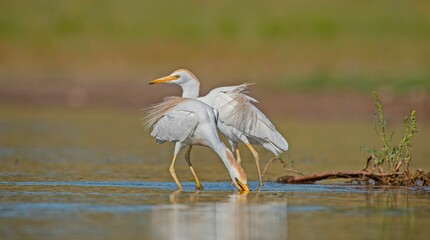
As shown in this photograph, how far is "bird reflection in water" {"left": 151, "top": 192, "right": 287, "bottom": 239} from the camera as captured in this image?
820 cm

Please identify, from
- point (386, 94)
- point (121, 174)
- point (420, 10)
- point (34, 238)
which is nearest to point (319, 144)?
point (121, 174)

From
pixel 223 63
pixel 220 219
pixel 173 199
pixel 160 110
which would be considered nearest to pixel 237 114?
pixel 160 110

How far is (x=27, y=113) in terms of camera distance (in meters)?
25.1

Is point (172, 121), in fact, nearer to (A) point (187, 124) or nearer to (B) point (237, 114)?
(A) point (187, 124)

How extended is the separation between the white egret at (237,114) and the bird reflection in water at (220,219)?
1.76 metres

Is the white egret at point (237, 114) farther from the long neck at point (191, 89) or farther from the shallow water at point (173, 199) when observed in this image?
the shallow water at point (173, 199)

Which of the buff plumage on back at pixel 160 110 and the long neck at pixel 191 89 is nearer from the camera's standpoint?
the buff plumage on back at pixel 160 110

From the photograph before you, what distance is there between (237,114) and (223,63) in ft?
71.8

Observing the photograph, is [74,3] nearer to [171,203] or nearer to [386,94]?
[386,94]

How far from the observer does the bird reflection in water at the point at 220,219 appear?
820 cm

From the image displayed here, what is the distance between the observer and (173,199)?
10.4m

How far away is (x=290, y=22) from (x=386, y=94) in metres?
13.9

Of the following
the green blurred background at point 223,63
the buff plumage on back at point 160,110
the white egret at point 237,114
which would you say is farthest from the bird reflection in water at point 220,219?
the green blurred background at point 223,63

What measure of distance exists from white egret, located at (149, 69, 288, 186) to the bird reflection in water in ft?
Answer: 5.79
